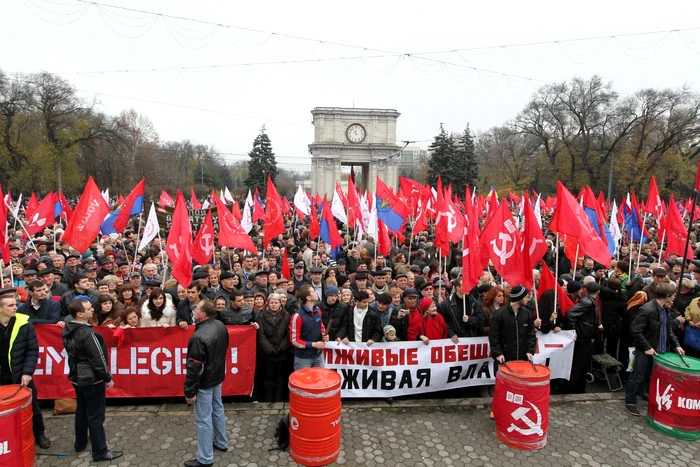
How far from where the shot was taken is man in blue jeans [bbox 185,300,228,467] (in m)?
4.67

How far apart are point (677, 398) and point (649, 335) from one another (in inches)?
34.3

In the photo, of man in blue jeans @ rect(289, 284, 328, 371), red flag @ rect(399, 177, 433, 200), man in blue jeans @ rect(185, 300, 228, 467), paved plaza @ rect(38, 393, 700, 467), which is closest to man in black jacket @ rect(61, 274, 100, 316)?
paved plaza @ rect(38, 393, 700, 467)

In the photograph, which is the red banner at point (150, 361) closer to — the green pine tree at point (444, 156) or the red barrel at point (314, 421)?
the red barrel at point (314, 421)

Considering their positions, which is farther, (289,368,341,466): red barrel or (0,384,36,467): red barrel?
(289,368,341,466): red barrel

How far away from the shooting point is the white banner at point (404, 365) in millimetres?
6363

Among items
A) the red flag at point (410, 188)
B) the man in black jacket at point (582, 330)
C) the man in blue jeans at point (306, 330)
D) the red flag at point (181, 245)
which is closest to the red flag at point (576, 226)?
the man in black jacket at point (582, 330)

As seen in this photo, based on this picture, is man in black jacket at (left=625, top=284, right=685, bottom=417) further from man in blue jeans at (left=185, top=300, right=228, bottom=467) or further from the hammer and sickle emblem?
man in blue jeans at (left=185, top=300, right=228, bottom=467)

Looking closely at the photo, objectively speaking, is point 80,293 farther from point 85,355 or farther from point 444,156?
point 444,156

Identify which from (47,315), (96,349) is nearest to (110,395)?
(47,315)

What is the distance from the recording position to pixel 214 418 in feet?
16.9

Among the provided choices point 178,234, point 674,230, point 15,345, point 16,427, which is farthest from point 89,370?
point 674,230

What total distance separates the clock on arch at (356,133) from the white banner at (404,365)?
165 feet

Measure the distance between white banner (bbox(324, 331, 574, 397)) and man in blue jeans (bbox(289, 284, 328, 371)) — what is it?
37 centimetres

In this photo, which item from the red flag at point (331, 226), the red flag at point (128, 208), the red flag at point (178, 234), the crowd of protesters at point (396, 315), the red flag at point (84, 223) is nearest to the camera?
the crowd of protesters at point (396, 315)
